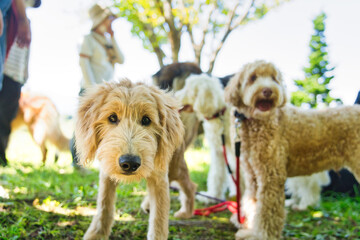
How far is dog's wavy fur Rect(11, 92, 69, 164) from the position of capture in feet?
15.1

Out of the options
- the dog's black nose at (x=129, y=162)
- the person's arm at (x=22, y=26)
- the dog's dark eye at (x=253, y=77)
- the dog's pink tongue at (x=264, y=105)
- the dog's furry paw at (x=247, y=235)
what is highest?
the person's arm at (x=22, y=26)

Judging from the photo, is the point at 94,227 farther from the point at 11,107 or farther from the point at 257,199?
the point at 11,107

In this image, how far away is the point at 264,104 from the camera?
2943 millimetres

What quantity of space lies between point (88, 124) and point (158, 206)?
790 mm

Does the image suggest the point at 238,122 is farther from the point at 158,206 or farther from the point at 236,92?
the point at 158,206

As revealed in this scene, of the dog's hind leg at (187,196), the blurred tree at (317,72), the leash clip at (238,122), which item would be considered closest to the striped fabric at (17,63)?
the dog's hind leg at (187,196)

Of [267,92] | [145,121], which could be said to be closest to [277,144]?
[267,92]

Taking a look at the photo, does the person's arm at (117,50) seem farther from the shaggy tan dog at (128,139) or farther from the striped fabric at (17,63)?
the shaggy tan dog at (128,139)

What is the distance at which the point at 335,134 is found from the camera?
2855 millimetres

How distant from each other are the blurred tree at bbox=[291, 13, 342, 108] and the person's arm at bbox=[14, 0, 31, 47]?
14933 millimetres

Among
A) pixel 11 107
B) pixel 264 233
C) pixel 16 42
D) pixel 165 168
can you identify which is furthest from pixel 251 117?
pixel 11 107

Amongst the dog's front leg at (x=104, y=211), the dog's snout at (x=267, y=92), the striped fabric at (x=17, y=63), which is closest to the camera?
the dog's front leg at (x=104, y=211)

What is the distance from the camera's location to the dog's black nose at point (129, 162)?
1.60 meters

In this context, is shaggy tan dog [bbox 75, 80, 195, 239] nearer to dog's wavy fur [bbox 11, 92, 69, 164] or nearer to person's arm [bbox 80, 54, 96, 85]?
person's arm [bbox 80, 54, 96, 85]
